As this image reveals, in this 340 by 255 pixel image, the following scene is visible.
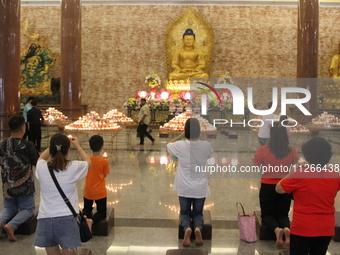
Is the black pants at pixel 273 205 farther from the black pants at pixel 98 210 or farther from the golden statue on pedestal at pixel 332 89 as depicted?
the golden statue on pedestal at pixel 332 89

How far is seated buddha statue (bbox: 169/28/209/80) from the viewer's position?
16562 millimetres

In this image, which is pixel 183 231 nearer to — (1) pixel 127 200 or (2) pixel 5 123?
(1) pixel 127 200

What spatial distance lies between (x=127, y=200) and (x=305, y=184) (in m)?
3.07

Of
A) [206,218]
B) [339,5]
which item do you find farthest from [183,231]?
[339,5]

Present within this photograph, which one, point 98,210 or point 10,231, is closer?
point 10,231

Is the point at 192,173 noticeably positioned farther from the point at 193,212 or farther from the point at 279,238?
the point at 279,238

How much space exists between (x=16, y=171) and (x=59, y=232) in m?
1.30

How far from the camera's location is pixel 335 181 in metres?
2.81

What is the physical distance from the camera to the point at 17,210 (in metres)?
4.24

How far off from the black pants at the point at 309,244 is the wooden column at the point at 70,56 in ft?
37.0

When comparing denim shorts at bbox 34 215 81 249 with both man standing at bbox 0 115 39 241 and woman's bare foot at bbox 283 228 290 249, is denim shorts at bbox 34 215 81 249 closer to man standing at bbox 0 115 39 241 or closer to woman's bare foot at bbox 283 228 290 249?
man standing at bbox 0 115 39 241

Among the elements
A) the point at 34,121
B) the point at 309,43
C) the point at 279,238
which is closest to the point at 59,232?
the point at 279,238

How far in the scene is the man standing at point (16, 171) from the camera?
3965 mm

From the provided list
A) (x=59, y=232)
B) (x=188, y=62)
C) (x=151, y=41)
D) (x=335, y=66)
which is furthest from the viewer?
(x=151, y=41)
